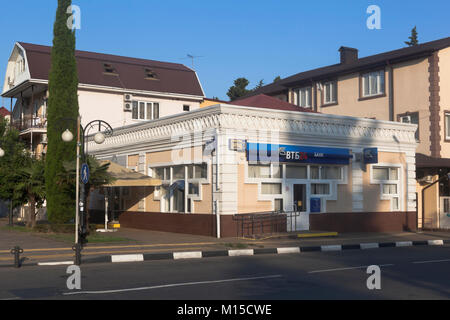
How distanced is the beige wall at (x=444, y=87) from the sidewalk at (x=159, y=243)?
7.68 m

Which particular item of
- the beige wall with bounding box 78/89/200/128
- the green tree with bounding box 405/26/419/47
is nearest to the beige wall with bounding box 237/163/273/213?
the beige wall with bounding box 78/89/200/128

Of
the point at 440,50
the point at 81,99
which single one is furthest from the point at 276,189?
the point at 81,99

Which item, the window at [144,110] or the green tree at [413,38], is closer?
the window at [144,110]

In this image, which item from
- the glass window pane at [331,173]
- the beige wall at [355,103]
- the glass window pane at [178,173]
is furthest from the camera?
the beige wall at [355,103]

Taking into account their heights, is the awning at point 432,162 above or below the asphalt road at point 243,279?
above

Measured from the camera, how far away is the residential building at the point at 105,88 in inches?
1363

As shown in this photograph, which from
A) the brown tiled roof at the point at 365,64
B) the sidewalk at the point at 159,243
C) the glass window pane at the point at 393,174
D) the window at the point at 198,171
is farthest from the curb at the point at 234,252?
the brown tiled roof at the point at 365,64

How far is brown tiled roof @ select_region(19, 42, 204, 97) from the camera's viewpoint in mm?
34531

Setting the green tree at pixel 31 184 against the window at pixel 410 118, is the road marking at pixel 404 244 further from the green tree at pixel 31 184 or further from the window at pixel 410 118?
the green tree at pixel 31 184

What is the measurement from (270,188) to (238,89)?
198 feet

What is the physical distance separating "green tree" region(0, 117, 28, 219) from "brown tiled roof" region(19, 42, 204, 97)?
4.09 metres

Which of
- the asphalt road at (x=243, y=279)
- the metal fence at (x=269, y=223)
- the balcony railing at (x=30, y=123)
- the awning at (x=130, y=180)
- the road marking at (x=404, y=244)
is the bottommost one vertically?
the road marking at (x=404, y=244)

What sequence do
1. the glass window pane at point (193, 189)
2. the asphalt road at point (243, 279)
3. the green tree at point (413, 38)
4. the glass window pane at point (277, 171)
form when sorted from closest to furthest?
the asphalt road at point (243, 279)
the glass window pane at point (277, 171)
the glass window pane at point (193, 189)
the green tree at point (413, 38)
